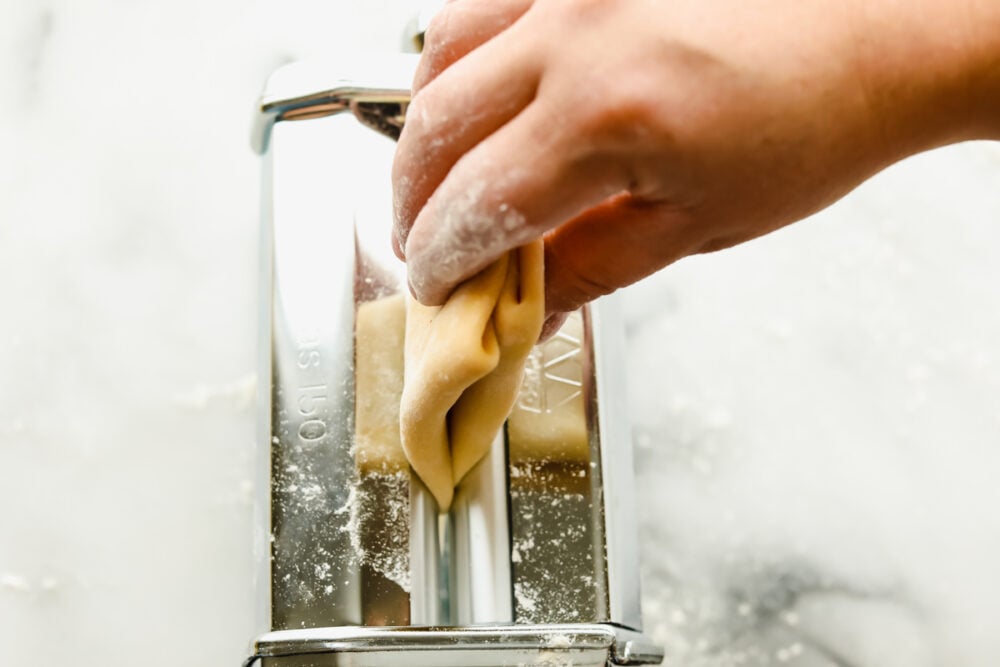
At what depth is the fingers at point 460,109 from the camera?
15.2 inches

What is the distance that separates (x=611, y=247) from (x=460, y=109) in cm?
10

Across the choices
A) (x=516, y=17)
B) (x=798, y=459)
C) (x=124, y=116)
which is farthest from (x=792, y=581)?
(x=124, y=116)

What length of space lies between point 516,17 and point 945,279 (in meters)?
0.54

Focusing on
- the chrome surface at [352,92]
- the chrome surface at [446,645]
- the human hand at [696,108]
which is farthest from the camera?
the chrome surface at [352,92]

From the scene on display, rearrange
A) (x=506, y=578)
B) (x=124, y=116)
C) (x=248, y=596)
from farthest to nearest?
1. (x=124, y=116)
2. (x=248, y=596)
3. (x=506, y=578)

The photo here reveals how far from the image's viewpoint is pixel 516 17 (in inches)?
16.9

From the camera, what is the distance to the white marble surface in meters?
0.71

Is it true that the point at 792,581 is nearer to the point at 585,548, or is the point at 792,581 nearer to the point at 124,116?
the point at 585,548

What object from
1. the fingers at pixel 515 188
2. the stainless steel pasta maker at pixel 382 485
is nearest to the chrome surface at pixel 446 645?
the stainless steel pasta maker at pixel 382 485

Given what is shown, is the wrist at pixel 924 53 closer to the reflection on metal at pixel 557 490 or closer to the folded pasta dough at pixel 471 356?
the folded pasta dough at pixel 471 356

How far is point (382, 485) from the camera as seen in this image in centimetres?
59

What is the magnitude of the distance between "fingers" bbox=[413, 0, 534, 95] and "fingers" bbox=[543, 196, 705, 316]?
99mm

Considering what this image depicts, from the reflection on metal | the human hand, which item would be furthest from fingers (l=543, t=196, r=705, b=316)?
the reflection on metal

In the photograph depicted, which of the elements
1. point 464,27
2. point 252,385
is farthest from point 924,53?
point 252,385
